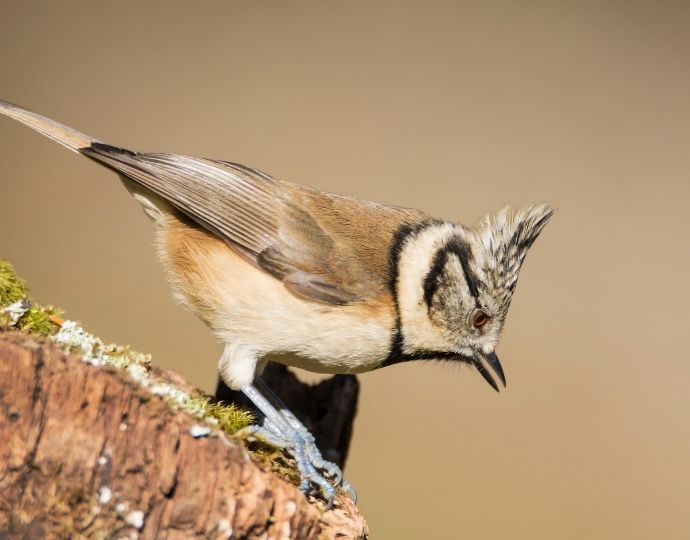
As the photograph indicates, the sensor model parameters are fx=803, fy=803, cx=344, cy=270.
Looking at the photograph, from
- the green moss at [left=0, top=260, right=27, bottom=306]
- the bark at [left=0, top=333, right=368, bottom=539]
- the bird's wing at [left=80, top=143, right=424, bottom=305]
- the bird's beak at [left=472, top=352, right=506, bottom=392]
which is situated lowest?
the bark at [left=0, top=333, right=368, bottom=539]

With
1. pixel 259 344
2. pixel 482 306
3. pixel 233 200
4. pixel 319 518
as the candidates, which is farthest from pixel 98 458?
pixel 482 306

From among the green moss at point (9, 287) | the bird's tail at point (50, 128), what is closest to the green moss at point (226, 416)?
the green moss at point (9, 287)

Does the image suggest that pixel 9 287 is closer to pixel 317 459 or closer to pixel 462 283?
pixel 317 459

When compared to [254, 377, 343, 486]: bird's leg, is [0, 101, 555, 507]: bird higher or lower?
higher

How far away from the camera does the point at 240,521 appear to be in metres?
1.88

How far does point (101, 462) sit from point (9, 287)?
74 cm

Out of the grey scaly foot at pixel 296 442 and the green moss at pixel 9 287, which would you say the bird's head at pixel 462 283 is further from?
the green moss at pixel 9 287

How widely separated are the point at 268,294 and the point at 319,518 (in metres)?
0.90

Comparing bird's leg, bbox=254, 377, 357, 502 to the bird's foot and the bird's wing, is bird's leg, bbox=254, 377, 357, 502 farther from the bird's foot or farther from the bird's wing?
the bird's wing

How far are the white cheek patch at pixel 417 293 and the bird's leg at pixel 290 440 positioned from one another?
491mm

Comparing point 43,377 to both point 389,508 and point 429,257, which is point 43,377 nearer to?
point 429,257

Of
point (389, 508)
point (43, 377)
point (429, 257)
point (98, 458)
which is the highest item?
point (429, 257)

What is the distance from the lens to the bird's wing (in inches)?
109

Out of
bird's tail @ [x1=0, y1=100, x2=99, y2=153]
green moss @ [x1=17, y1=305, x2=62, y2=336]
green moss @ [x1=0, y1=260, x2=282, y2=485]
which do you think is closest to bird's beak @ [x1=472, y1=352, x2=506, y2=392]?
green moss @ [x1=0, y1=260, x2=282, y2=485]
